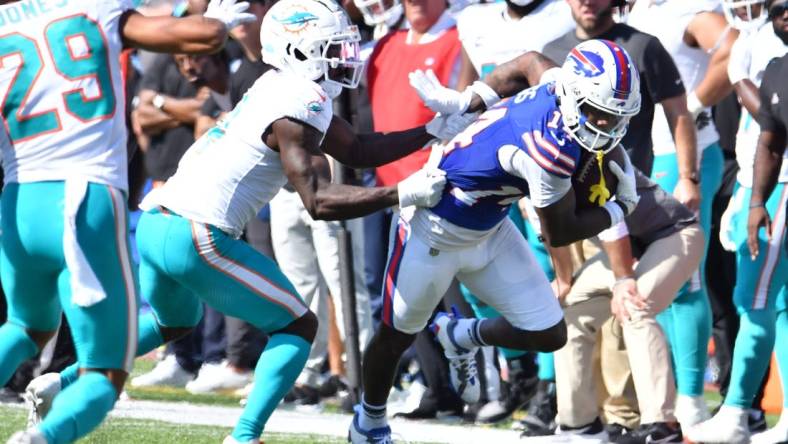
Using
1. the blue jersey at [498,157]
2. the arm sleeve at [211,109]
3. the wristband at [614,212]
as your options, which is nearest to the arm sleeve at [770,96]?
the wristband at [614,212]

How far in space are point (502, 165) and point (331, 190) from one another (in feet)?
2.35


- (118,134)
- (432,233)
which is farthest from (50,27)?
(432,233)

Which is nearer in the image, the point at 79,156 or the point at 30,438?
the point at 30,438

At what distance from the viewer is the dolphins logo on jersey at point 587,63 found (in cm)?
601

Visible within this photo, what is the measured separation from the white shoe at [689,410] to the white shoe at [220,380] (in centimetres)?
275

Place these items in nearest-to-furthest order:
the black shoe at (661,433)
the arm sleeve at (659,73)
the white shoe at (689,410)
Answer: the black shoe at (661,433) < the arm sleeve at (659,73) < the white shoe at (689,410)

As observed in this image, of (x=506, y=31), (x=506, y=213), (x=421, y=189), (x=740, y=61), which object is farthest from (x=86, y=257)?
(x=740, y=61)

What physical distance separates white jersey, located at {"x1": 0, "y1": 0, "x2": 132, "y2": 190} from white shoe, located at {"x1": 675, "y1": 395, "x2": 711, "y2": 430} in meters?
2.97

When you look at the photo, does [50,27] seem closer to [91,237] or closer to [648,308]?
[91,237]

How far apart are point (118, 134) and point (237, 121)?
61 centimetres

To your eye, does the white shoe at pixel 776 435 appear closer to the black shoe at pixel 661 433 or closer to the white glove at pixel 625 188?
the black shoe at pixel 661 433

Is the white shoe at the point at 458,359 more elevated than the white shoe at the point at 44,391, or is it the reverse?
the white shoe at the point at 44,391

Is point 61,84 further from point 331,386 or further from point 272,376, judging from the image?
point 331,386

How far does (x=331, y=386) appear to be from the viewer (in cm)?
883
